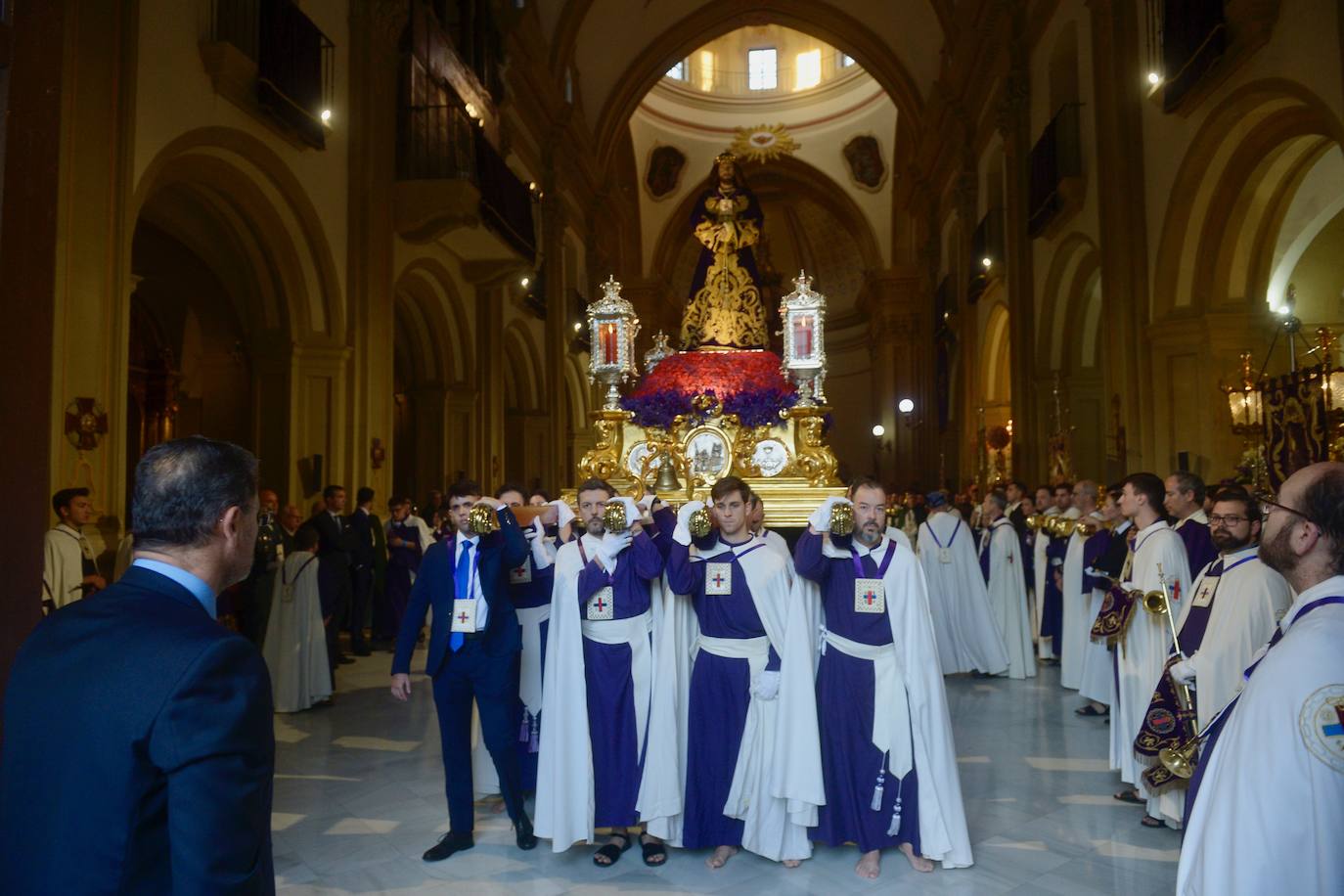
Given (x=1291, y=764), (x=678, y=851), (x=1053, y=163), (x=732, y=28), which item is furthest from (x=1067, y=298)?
(x=732, y=28)

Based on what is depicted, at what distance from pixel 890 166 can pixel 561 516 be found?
26.9 m

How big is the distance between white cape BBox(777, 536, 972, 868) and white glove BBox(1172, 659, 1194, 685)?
96 centimetres

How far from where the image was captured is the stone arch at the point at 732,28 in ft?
73.9

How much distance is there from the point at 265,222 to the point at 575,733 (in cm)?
712

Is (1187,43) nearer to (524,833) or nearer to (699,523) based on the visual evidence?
(699,523)

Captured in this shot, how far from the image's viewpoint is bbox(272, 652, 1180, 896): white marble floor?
13.4 ft

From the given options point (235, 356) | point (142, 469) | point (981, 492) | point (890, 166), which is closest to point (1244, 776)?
point (142, 469)

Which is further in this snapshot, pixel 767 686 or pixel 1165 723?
pixel 767 686

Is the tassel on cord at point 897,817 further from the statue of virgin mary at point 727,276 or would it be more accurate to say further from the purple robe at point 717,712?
the statue of virgin mary at point 727,276

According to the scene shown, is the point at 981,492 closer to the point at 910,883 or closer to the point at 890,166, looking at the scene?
the point at 910,883

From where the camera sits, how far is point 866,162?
29.4 meters

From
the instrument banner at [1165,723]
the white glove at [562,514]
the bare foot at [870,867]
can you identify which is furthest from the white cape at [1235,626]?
the white glove at [562,514]

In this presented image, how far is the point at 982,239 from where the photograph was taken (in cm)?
1656

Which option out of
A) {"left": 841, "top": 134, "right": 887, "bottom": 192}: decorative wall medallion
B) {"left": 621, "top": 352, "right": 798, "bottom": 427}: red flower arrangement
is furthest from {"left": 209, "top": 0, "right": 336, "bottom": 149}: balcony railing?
{"left": 841, "top": 134, "right": 887, "bottom": 192}: decorative wall medallion
